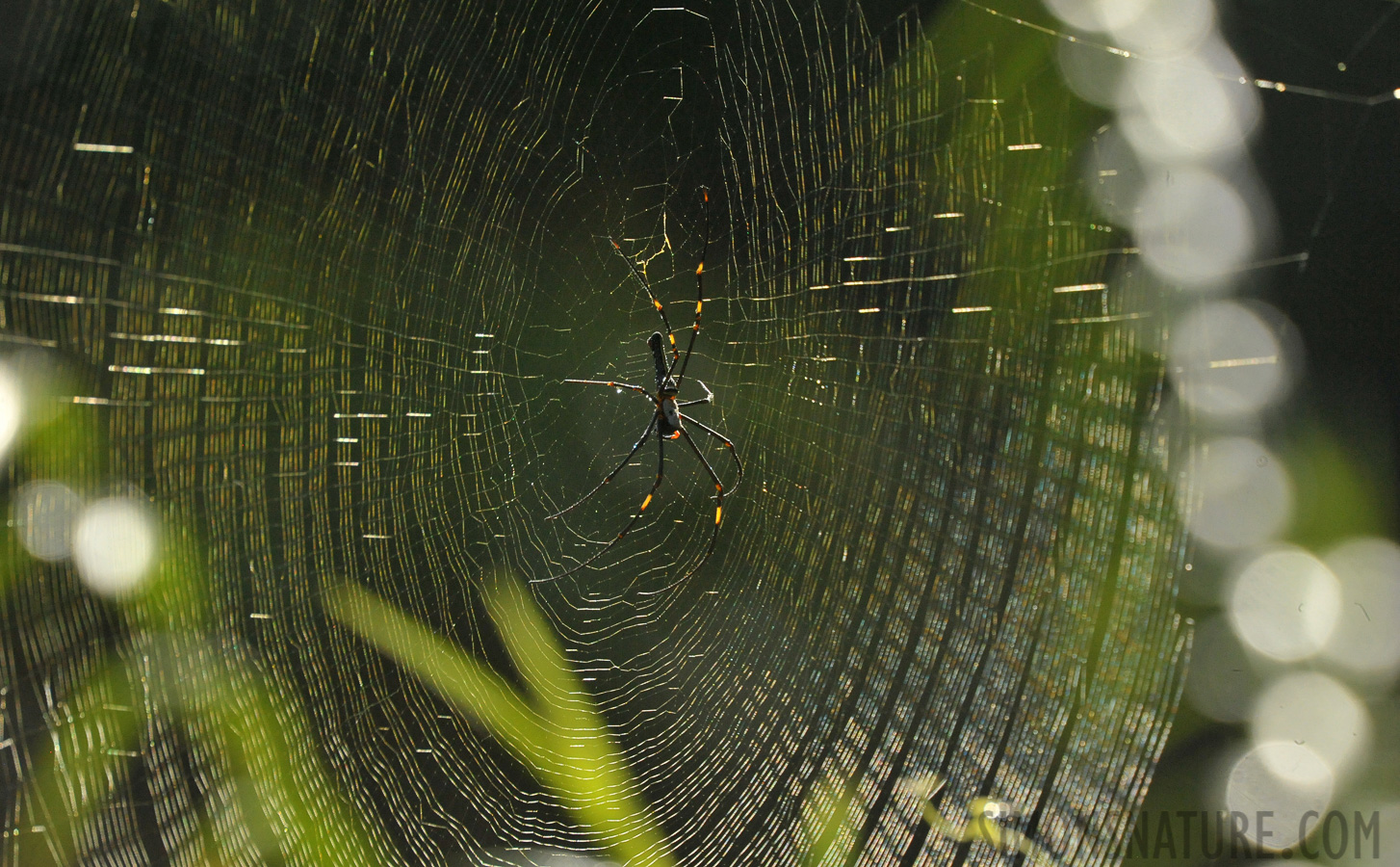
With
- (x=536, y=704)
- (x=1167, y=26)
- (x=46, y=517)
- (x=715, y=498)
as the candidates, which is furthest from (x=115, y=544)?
(x=1167, y=26)

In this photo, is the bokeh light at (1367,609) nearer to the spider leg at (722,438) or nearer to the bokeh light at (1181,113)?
the bokeh light at (1181,113)

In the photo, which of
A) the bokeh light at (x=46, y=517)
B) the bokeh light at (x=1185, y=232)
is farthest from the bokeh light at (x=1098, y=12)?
the bokeh light at (x=46, y=517)

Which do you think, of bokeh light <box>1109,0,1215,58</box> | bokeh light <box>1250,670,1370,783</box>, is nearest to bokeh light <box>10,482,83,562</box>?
bokeh light <box>1109,0,1215,58</box>

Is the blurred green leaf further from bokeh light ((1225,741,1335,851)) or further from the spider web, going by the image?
bokeh light ((1225,741,1335,851))

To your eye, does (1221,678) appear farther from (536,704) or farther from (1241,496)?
(536,704)

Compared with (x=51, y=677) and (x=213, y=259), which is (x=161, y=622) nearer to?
(x=51, y=677)
